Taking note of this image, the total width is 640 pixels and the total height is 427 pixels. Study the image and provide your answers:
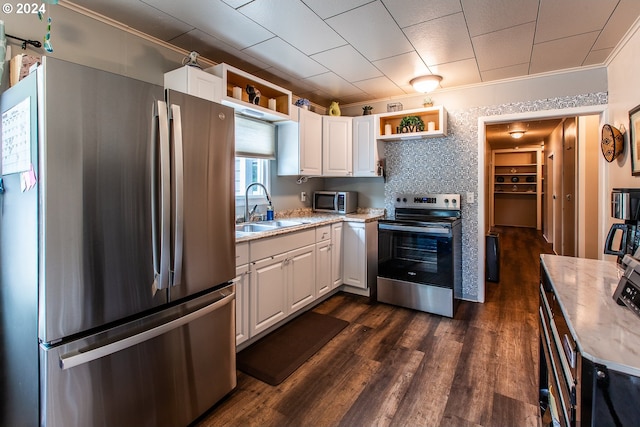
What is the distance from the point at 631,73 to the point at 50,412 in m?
Result: 3.91

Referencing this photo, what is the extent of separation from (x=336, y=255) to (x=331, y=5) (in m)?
2.40

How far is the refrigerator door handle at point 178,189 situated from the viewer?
148 centimetres

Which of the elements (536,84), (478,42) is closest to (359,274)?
(478,42)

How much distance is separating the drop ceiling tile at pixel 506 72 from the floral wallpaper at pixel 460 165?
29 cm

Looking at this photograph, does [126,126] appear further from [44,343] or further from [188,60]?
[188,60]

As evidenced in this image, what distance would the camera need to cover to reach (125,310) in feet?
4.42

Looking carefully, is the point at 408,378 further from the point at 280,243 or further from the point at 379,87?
the point at 379,87

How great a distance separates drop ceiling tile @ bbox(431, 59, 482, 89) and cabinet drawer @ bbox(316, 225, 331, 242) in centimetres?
189

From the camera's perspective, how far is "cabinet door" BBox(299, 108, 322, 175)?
342 cm

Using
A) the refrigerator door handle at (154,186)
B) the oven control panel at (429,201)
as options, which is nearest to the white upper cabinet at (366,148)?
the oven control panel at (429,201)

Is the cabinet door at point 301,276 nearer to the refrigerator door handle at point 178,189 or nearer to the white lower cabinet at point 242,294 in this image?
the white lower cabinet at point 242,294

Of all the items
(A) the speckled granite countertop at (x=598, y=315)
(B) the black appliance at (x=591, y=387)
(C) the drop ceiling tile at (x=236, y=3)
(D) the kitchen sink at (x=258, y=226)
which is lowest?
(B) the black appliance at (x=591, y=387)

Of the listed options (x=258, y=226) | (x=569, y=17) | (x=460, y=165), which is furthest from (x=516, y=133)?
(x=258, y=226)

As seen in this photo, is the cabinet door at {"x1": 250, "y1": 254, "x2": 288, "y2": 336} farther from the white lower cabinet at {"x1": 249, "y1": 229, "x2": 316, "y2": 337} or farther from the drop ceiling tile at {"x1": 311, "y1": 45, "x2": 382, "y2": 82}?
the drop ceiling tile at {"x1": 311, "y1": 45, "x2": 382, "y2": 82}
